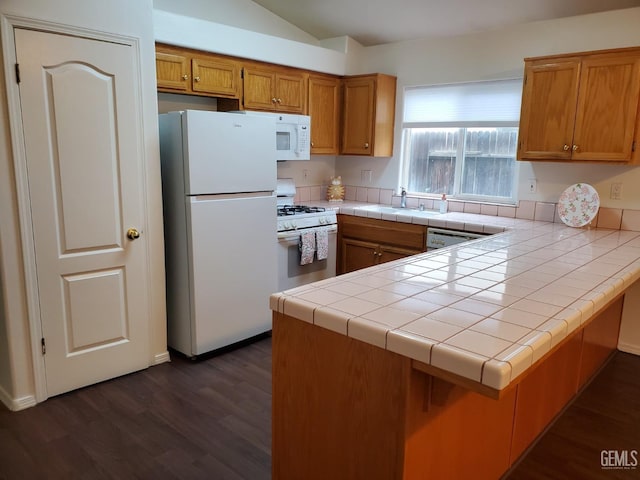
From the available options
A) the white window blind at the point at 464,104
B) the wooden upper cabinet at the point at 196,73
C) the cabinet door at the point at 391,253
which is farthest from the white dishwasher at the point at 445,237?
the wooden upper cabinet at the point at 196,73

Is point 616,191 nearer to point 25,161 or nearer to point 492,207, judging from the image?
point 492,207

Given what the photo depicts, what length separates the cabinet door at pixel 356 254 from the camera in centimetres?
418

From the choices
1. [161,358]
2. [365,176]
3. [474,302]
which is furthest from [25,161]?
[365,176]

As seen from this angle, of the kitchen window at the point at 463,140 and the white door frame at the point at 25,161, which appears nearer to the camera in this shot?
the white door frame at the point at 25,161

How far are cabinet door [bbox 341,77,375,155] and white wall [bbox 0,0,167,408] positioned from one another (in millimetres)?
2113

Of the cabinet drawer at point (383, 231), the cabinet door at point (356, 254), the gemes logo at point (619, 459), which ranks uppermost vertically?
the cabinet drawer at point (383, 231)

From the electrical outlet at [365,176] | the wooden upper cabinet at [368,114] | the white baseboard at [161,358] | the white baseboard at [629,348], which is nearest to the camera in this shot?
the white baseboard at [161,358]

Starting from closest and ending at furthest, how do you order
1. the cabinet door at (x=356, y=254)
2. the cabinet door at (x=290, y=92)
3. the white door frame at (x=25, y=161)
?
the white door frame at (x=25, y=161) < the cabinet door at (x=290, y=92) < the cabinet door at (x=356, y=254)

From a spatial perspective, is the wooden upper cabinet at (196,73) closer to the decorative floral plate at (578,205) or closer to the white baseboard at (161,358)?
the white baseboard at (161,358)

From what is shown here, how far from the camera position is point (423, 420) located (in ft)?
4.66

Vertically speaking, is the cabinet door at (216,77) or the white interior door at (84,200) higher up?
the cabinet door at (216,77)

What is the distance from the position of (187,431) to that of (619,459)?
2.08m

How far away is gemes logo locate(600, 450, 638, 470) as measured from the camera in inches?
87.2

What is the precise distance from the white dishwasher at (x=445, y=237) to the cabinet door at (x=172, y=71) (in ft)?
7.04
